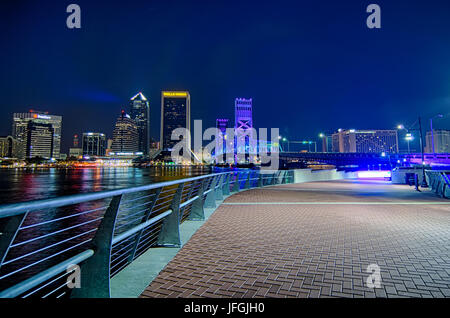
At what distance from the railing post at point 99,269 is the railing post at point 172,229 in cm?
220

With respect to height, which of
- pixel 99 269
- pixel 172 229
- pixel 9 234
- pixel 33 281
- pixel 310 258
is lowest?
pixel 310 258

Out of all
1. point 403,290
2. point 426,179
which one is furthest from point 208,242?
point 426,179

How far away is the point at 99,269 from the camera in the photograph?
2.66 metres

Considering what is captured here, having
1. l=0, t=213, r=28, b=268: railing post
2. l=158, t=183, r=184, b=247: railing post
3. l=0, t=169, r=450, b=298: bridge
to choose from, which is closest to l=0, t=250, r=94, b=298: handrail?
l=0, t=169, r=450, b=298: bridge

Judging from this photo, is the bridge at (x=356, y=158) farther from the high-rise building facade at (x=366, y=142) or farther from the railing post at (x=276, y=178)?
the railing post at (x=276, y=178)

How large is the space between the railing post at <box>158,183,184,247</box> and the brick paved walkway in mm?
262

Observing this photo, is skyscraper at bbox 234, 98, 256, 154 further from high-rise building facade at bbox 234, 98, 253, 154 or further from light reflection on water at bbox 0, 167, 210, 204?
light reflection on water at bbox 0, 167, 210, 204

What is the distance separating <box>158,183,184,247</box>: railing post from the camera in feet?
16.0

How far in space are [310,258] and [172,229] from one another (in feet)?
7.94

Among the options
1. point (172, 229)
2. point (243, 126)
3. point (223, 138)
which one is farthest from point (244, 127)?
point (172, 229)

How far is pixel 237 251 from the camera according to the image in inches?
182

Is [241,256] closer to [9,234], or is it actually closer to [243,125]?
[9,234]
